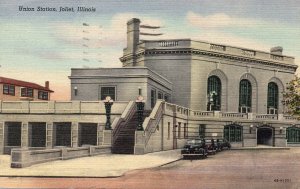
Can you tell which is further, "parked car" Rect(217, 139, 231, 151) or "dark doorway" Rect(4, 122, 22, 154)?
"parked car" Rect(217, 139, 231, 151)

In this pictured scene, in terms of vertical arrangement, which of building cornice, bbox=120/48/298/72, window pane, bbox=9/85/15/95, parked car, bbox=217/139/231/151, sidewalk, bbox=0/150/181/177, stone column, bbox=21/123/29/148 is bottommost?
sidewalk, bbox=0/150/181/177

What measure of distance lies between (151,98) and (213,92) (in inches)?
367

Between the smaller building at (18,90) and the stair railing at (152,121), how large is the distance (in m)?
8.83

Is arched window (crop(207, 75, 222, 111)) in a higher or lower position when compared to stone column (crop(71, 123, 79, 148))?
higher

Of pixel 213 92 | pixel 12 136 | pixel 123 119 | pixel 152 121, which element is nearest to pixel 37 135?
pixel 12 136

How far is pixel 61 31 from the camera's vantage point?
22531mm

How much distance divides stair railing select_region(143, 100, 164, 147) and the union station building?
0.06 meters

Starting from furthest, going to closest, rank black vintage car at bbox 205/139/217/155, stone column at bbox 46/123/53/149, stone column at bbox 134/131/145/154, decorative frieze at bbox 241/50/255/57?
decorative frieze at bbox 241/50/255/57
stone column at bbox 46/123/53/149
black vintage car at bbox 205/139/217/155
stone column at bbox 134/131/145/154

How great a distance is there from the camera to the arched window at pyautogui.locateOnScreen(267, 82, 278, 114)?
163 feet

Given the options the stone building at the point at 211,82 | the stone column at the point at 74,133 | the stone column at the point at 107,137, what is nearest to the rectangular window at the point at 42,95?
the stone building at the point at 211,82

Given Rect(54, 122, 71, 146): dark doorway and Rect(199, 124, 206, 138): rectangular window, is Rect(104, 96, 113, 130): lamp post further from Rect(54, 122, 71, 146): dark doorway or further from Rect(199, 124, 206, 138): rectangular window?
Rect(199, 124, 206, 138): rectangular window

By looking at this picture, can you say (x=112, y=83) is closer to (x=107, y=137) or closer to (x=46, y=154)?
(x=107, y=137)

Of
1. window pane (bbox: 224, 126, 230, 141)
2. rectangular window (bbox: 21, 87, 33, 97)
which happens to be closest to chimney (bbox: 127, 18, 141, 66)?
window pane (bbox: 224, 126, 230, 141)

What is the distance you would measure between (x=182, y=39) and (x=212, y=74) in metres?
5.25
